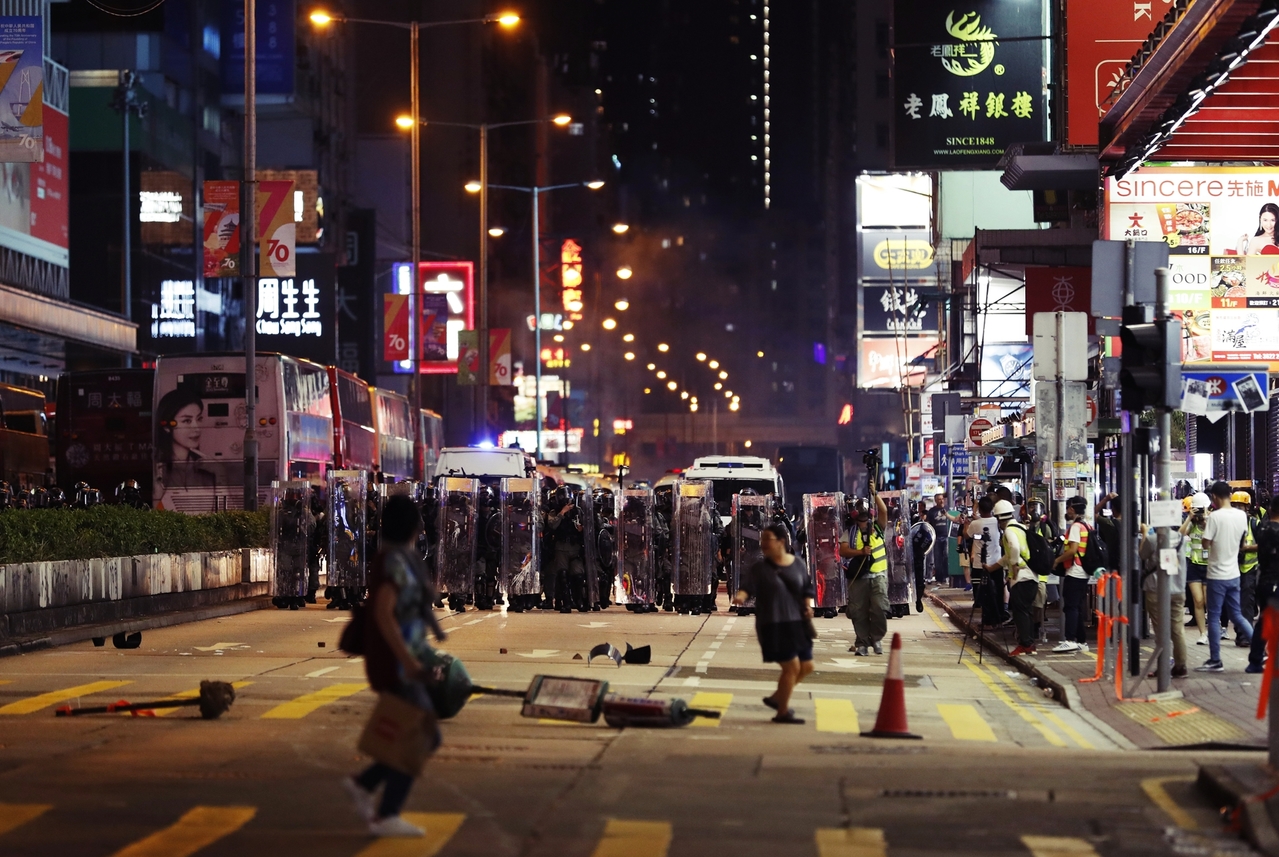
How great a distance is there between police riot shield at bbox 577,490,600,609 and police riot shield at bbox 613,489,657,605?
448mm

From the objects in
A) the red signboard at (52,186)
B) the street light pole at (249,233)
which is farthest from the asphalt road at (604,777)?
the red signboard at (52,186)

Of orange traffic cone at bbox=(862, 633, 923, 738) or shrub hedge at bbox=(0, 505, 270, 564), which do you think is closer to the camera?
orange traffic cone at bbox=(862, 633, 923, 738)

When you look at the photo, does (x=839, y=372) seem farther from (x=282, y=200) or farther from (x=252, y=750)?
(x=252, y=750)

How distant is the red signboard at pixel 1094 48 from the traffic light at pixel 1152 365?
19630mm

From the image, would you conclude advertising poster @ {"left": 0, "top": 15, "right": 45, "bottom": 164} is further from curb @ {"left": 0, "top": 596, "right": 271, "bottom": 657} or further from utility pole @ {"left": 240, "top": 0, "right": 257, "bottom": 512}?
curb @ {"left": 0, "top": 596, "right": 271, "bottom": 657}

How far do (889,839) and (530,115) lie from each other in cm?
13029

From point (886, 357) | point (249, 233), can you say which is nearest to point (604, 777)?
point (249, 233)

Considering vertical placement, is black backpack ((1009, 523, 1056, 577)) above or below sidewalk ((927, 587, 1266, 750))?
above

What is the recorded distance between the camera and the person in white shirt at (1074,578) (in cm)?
2077

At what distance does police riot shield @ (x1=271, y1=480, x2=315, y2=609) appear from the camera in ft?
88.3

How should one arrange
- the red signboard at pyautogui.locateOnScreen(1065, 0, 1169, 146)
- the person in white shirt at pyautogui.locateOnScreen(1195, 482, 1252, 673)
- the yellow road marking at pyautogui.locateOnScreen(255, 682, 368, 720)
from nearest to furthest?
the yellow road marking at pyautogui.locateOnScreen(255, 682, 368, 720), the person in white shirt at pyautogui.locateOnScreen(1195, 482, 1252, 673), the red signboard at pyautogui.locateOnScreen(1065, 0, 1169, 146)

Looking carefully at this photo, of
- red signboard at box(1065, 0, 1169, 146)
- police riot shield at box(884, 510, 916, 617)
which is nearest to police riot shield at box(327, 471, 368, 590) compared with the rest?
police riot shield at box(884, 510, 916, 617)

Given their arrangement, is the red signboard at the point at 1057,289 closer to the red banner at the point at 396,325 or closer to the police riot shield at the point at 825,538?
the police riot shield at the point at 825,538

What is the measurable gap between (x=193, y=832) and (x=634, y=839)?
2179 mm
